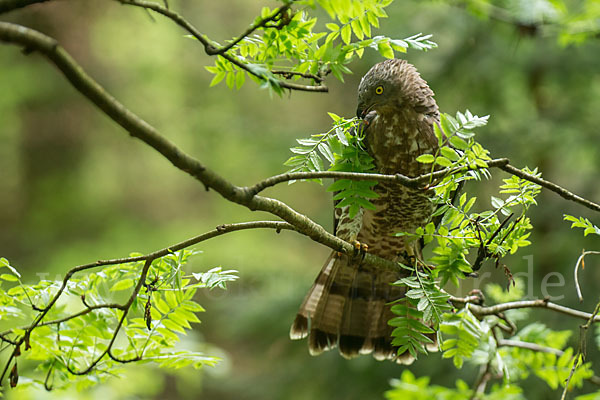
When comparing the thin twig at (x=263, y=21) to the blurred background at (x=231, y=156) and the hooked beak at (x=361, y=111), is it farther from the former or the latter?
the blurred background at (x=231, y=156)

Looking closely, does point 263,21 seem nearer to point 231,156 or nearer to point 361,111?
point 361,111

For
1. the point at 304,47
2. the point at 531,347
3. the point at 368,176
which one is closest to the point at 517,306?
the point at 531,347

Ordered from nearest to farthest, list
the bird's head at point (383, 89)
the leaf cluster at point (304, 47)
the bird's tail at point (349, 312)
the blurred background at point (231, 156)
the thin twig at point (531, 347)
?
the leaf cluster at point (304, 47)
the thin twig at point (531, 347)
the bird's head at point (383, 89)
the bird's tail at point (349, 312)
the blurred background at point (231, 156)

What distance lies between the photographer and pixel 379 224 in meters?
2.72

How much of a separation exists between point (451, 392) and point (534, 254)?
12.8 feet

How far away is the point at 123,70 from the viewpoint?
25.9ft

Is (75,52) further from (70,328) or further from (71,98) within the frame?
(70,328)

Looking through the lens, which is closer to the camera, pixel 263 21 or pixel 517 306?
pixel 263 21

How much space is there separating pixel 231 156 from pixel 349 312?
16.3 ft

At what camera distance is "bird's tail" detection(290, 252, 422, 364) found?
2564 millimetres

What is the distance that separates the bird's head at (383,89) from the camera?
7.91 ft

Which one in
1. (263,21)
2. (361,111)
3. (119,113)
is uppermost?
(361,111)

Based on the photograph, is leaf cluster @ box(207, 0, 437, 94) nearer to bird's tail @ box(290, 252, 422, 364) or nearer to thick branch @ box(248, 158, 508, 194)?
thick branch @ box(248, 158, 508, 194)

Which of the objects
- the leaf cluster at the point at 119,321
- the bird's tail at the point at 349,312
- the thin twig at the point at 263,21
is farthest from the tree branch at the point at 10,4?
the bird's tail at the point at 349,312
